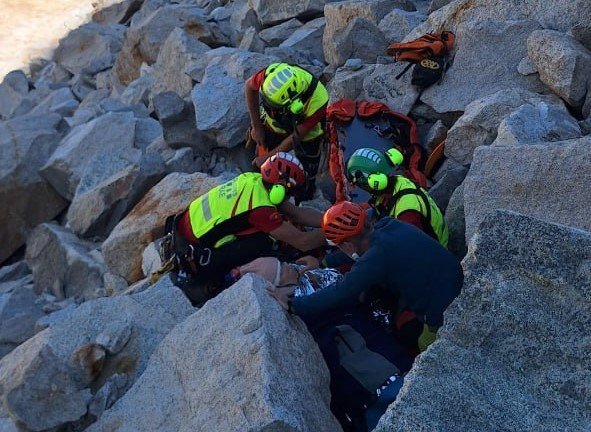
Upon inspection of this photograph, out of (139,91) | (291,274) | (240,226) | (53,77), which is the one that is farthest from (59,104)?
(291,274)

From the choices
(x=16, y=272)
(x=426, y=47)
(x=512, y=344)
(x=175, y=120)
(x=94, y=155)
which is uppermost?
(x=512, y=344)

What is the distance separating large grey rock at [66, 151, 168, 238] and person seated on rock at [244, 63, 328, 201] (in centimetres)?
158

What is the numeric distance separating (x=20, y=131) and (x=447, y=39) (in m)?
6.83

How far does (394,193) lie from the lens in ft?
23.5

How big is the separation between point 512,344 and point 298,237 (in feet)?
10.9

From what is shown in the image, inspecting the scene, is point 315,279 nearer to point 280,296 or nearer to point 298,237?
point 298,237

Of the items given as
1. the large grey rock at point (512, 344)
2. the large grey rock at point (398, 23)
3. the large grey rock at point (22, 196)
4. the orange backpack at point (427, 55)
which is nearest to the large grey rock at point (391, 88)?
the orange backpack at point (427, 55)

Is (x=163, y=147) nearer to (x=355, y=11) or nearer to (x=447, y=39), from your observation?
(x=355, y=11)

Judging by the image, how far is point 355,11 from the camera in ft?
39.6

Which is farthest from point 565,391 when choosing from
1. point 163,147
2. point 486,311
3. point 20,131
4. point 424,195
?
point 20,131

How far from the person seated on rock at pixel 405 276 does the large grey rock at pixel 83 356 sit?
5.19ft

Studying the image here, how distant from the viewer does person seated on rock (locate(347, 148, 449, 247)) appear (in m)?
6.86

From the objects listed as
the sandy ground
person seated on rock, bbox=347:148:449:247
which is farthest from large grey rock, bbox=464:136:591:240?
the sandy ground

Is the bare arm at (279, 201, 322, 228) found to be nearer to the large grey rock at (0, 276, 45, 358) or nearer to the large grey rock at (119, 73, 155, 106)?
the large grey rock at (0, 276, 45, 358)
